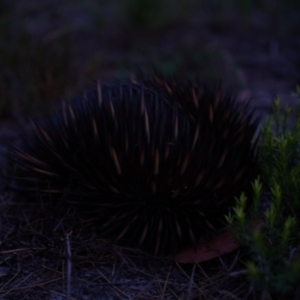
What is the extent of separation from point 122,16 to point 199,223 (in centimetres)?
386

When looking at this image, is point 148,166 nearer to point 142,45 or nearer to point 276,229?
point 276,229

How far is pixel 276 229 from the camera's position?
200 cm

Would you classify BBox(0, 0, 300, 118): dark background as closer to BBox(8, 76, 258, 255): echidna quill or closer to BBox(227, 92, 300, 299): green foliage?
BBox(8, 76, 258, 255): echidna quill

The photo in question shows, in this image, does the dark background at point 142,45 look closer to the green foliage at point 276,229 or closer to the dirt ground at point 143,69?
the dirt ground at point 143,69

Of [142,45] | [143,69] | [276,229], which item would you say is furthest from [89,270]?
[142,45]

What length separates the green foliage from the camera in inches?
70.3

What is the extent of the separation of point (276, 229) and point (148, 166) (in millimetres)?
593

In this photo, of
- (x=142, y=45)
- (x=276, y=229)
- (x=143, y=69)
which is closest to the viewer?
(x=276, y=229)

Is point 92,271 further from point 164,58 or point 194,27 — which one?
point 194,27

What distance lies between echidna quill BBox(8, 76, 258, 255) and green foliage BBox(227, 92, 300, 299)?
0.23 m

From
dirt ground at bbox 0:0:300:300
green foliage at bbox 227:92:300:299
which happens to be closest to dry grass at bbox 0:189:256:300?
dirt ground at bbox 0:0:300:300

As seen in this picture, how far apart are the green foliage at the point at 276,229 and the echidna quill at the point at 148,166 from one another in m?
0.23

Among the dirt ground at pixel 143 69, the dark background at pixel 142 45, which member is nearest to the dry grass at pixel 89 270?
the dirt ground at pixel 143 69

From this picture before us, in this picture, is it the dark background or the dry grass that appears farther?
the dark background
